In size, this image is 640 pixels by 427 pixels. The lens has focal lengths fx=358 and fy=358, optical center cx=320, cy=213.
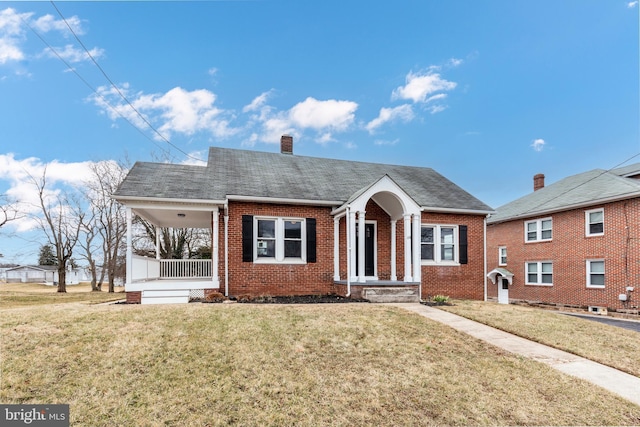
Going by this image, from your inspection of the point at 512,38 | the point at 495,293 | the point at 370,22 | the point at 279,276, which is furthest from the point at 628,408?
the point at 495,293

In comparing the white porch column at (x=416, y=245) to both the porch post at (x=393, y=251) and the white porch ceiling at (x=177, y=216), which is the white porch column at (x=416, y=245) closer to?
the porch post at (x=393, y=251)

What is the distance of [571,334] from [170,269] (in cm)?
1384

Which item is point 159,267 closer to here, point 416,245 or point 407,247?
point 407,247

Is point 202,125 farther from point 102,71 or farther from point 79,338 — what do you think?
point 79,338

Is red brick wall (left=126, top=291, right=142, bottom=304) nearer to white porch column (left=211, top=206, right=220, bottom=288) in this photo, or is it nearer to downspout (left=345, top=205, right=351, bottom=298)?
white porch column (left=211, top=206, right=220, bottom=288)

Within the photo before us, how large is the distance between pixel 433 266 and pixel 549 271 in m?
10.2

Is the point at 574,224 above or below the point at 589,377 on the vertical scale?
above

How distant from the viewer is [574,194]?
746 inches

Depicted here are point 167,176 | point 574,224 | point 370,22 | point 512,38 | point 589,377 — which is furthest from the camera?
point 574,224

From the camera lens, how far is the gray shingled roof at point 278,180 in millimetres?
11906

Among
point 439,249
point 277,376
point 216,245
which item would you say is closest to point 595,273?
point 439,249

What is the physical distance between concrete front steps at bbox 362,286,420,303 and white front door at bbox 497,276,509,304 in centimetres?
1367

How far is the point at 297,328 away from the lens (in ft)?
23.5

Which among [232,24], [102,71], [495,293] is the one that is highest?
[232,24]
